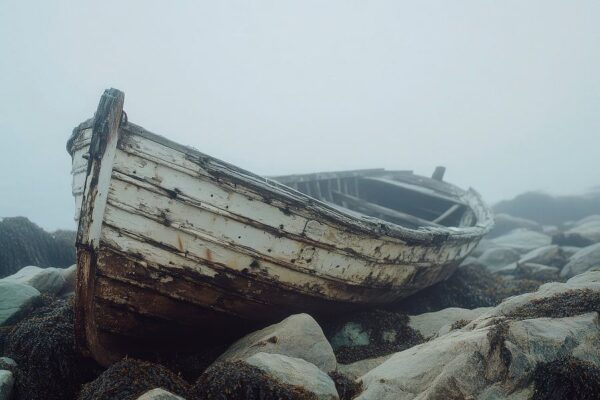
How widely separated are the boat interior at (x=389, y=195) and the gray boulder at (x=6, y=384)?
190 inches

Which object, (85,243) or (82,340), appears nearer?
(85,243)

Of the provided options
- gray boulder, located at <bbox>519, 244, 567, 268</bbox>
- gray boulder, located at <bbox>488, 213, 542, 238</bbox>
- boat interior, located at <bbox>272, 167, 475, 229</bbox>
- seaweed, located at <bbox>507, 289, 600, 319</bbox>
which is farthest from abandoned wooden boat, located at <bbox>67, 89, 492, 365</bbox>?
gray boulder, located at <bbox>488, 213, 542, 238</bbox>

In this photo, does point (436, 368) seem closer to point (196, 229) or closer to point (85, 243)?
point (196, 229)

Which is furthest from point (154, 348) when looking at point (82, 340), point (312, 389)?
point (312, 389)

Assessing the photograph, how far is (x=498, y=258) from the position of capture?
10.8 metres

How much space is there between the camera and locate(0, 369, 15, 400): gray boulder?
2.97m

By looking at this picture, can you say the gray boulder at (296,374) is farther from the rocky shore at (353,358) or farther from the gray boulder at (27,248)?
the gray boulder at (27,248)

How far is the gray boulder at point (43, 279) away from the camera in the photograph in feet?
16.9

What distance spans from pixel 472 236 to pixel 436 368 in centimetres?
377

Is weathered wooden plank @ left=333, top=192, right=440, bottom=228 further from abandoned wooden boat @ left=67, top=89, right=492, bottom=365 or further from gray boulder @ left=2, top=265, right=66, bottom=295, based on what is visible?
gray boulder @ left=2, top=265, right=66, bottom=295

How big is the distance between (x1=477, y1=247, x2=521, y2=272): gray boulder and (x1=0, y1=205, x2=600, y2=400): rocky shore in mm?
6448

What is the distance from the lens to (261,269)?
354 centimetres

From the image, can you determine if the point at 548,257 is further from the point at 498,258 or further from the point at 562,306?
the point at 562,306

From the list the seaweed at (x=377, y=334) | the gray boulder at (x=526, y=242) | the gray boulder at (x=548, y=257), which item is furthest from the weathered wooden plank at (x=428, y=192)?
the gray boulder at (x=526, y=242)
